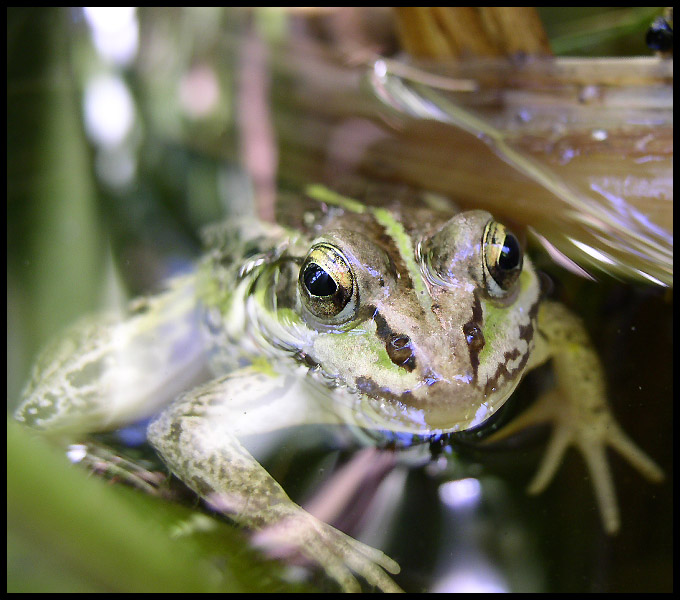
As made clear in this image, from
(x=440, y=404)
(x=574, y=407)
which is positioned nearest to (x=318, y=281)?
(x=440, y=404)

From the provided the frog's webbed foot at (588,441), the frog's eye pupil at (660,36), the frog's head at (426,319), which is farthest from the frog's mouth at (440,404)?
the frog's eye pupil at (660,36)

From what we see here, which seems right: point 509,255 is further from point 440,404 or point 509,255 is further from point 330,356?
point 330,356

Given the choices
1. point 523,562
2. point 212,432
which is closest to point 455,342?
point 523,562

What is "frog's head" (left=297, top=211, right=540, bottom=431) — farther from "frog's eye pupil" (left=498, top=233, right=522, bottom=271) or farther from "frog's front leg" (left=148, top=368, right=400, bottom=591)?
"frog's front leg" (left=148, top=368, right=400, bottom=591)

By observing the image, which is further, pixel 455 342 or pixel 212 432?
pixel 212 432

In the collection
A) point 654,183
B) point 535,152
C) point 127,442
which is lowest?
point 127,442

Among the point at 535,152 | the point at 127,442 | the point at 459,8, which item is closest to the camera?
the point at 127,442

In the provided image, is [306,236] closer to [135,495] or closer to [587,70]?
[135,495]
